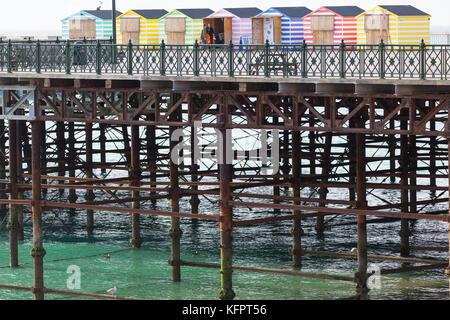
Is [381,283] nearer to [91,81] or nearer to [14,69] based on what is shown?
[91,81]

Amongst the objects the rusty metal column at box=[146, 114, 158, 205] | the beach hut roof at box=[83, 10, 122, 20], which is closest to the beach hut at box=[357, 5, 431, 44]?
the beach hut roof at box=[83, 10, 122, 20]

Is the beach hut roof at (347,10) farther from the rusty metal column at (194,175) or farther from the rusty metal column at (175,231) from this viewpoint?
the rusty metal column at (194,175)

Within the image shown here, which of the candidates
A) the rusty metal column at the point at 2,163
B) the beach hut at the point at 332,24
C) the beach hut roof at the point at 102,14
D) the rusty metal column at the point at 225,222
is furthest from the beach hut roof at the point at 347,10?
the rusty metal column at the point at 2,163

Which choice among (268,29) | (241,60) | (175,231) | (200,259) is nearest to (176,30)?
(268,29)

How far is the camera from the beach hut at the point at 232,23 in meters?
34.1

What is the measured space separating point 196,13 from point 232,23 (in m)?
1.32

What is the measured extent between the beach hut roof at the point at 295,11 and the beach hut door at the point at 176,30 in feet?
9.83

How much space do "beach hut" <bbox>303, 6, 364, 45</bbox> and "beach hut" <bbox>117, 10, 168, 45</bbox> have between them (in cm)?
511

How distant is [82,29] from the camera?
38438 mm

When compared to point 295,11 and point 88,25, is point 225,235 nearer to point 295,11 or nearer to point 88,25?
point 295,11

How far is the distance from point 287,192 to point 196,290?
19851 millimetres

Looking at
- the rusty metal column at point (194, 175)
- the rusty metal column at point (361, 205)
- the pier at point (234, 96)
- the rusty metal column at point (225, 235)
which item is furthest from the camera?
the rusty metal column at point (194, 175)

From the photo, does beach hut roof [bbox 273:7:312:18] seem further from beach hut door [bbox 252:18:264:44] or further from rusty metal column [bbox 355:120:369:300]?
rusty metal column [bbox 355:120:369:300]
